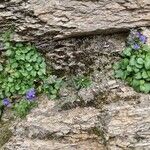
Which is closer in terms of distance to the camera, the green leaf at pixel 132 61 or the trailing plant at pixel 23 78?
the green leaf at pixel 132 61

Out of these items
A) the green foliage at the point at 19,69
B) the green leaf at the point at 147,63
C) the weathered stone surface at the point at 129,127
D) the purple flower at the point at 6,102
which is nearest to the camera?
the weathered stone surface at the point at 129,127

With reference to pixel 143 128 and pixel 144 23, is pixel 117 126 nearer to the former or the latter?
pixel 143 128

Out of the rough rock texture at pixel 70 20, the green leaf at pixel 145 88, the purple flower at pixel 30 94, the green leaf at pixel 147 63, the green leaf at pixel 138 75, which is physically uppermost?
the rough rock texture at pixel 70 20

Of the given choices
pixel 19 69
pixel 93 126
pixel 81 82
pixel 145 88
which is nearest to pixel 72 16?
pixel 81 82

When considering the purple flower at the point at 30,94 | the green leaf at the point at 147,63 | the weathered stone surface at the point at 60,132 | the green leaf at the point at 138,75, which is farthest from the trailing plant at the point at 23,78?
the green leaf at the point at 147,63

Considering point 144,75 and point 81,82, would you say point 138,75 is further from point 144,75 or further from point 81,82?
point 81,82

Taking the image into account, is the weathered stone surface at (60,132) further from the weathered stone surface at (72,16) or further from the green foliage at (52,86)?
the weathered stone surface at (72,16)
